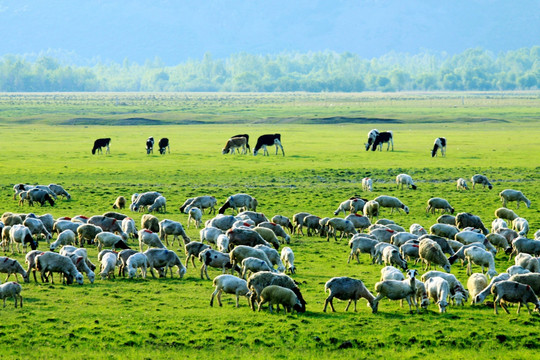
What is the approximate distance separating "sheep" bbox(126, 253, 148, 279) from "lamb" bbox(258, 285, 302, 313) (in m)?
4.41

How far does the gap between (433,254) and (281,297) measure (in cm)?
559

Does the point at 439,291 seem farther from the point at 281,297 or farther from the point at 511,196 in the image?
the point at 511,196

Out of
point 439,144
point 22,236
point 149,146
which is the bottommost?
point 22,236

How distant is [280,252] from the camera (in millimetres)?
22906

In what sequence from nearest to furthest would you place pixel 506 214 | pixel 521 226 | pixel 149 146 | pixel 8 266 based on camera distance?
pixel 8 266
pixel 521 226
pixel 506 214
pixel 149 146

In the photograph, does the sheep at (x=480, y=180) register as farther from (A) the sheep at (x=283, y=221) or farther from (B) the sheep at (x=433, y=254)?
(B) the sheep at (x=433, y=254)

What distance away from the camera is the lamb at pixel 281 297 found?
16.3 meters

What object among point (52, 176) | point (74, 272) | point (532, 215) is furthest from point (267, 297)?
point (52, 176)

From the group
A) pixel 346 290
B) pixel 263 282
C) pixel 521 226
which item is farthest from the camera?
pixel 521 226

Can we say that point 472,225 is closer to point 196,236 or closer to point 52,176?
point 196,236

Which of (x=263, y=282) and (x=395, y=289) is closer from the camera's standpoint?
(x=395, y=289)

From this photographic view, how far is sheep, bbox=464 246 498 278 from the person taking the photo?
65.4ft

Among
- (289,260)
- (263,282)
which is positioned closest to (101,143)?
(289,260)

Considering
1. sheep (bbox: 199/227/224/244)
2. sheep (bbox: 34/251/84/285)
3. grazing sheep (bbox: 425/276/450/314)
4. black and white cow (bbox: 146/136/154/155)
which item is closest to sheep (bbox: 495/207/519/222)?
sheep (bbox: 199/227/224/244)
